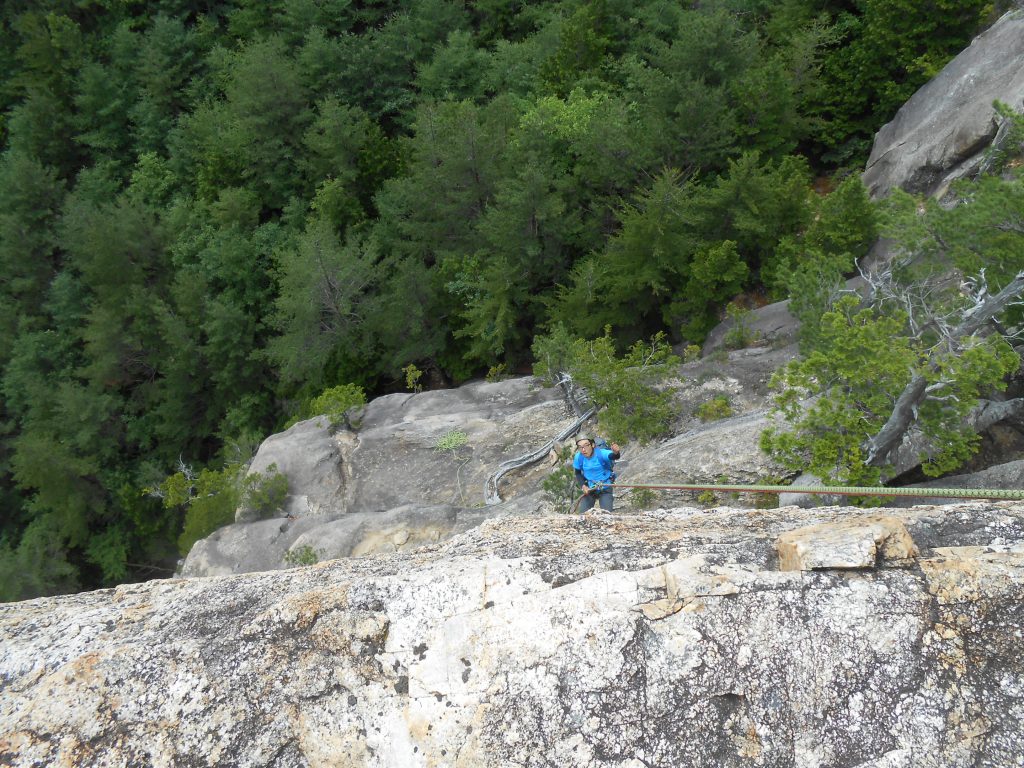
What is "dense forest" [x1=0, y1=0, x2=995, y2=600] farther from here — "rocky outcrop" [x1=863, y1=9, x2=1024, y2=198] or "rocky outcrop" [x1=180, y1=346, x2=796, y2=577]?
"rocky outcrop" [x1=180, y1=346, x2=796, y2=577]

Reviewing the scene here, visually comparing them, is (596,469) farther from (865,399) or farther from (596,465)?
(865,399)

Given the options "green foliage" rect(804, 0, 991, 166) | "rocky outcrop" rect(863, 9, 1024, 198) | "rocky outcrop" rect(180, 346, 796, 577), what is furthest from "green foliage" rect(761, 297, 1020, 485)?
"green foliage" rect(804, 0, 991, 166)

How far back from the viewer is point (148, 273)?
3173cm

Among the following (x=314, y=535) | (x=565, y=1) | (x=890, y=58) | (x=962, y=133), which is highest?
A: (x=565, y=1)

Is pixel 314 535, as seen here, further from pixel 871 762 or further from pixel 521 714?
pixel 871 762

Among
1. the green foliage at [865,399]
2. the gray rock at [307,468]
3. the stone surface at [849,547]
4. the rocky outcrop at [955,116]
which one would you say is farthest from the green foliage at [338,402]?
the rocky outcrop at [955,116]

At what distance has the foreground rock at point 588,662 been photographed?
3.60 meters

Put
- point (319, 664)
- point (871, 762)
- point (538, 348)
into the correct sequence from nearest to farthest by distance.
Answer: point (871, 762), point (319, 664), point (538, 348)

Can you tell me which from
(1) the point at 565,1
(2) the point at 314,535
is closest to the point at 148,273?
(1) the point at 565,1

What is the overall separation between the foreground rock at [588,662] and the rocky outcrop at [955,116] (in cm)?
1591

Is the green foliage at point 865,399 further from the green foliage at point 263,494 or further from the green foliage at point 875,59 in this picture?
the green foliage at point 875,59

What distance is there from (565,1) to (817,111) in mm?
11655

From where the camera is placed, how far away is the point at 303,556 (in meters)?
11.8

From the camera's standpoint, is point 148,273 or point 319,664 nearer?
point 319,664
